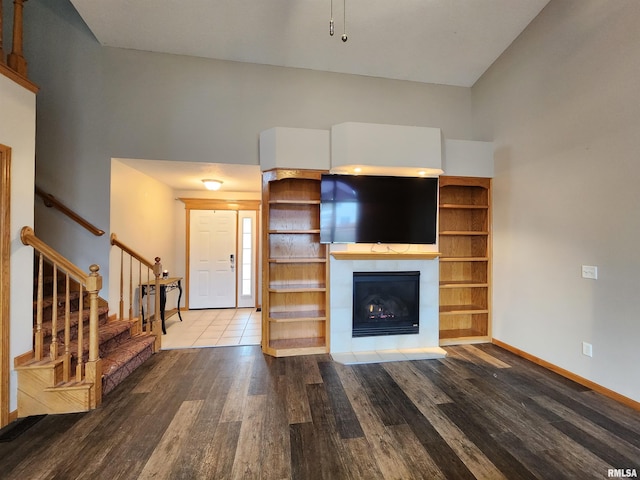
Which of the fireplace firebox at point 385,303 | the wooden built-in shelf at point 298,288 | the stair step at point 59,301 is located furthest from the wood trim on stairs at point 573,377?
the stair step at point 59,301

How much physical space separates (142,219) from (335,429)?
3.74 metres

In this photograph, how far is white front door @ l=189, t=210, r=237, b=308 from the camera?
5.25 m

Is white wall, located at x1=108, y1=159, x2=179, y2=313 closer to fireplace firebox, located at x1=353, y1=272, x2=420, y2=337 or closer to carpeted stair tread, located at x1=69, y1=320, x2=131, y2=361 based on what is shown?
carpeted stair tread, located at x1=69, y1=320, x2=131, y2=361

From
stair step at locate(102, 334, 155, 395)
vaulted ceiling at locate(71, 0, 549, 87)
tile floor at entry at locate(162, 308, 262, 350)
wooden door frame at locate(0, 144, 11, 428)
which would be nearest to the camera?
wooden door frame at locate(0, 144, 11, 428)

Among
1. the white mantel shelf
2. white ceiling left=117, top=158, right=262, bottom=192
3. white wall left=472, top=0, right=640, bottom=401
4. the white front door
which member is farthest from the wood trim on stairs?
the white front door

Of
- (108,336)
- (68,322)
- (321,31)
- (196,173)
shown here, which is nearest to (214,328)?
(108,336)

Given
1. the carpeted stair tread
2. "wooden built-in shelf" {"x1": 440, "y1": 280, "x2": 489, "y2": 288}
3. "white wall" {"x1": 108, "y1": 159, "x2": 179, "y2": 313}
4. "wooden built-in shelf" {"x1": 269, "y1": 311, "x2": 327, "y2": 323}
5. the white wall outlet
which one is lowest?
the carpeted stair tread

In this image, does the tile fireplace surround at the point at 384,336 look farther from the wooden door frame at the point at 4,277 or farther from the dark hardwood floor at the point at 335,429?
the wooden door frame at the point at 4,277

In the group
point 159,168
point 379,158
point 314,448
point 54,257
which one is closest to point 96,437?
point 54,257

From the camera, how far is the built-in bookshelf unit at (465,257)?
3766 mm

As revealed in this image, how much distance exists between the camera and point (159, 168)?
12.1ft

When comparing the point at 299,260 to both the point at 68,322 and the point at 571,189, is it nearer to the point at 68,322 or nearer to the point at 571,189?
the point at 68,322

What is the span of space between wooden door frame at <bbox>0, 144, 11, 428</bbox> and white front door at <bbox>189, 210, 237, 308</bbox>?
3.21 m

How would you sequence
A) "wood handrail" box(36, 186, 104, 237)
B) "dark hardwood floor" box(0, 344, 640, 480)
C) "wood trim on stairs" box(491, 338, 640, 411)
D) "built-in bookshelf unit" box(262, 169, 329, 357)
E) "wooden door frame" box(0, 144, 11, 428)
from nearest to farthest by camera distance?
"dark hardwood floor" box(0, 344, 640, 480) → "wooden door frame" box(0, 144, 11, 428) → "wood trim on stairs" box(491, 338, 640, 411) → "wood handrail" box(36, 186, 104, 237) → "built-in bookshelf unit" box(262, 169, 329, 357)
